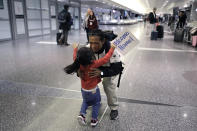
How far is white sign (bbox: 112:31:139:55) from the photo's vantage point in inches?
82.4

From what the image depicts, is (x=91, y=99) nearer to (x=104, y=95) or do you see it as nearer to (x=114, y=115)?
(x=114, y=115)

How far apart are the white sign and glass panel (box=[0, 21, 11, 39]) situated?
26.2ft

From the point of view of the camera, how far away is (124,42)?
2145 mm

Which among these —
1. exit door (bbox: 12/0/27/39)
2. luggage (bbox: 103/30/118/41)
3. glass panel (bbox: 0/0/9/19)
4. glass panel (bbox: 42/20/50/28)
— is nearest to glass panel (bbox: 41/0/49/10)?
glass panel (bbox: 42/20/50/28)

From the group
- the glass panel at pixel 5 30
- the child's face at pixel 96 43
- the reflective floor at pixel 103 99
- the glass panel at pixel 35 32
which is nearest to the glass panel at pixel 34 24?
the glass panel at pixel 35 32

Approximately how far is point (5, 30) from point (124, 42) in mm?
8188

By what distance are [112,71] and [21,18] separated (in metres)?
9.25

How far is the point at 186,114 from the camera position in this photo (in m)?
2.29

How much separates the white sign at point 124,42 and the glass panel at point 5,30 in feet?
26.2

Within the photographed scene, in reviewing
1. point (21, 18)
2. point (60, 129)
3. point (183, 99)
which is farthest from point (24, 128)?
point (21, 18)

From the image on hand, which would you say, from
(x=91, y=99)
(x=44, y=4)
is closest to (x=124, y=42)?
(x=91, y=99)

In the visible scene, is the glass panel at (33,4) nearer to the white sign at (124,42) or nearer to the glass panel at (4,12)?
the glass panel at (4,12)

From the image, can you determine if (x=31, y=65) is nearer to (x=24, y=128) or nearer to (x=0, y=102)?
(x=0, y=102)

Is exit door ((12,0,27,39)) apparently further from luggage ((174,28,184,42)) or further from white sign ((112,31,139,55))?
white sign ((112,31,139,55))
